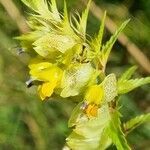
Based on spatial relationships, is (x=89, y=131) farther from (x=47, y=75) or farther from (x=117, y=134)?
(x=47, y=75)

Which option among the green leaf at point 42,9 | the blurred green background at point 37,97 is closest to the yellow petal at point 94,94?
the green leaf at point 42,9

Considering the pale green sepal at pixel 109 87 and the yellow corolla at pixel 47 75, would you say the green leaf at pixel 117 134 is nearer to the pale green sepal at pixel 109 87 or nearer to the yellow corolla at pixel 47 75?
the pale green sepal at pixel 109 87

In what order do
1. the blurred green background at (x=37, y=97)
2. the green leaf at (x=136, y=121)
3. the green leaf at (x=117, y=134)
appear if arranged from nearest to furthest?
the green leaf at (x=117, y=134) → the green leaf at (x=136, y=121) → the blurred green background at (x=37, y=97)

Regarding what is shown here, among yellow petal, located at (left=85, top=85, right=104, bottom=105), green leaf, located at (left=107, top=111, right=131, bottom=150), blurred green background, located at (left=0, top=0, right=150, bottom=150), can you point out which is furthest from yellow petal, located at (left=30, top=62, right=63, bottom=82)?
blurred green background, located at (left=0, top=0, right=150, bottom=150)

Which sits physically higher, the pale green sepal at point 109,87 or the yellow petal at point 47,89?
the pale green sepal at point 109,87

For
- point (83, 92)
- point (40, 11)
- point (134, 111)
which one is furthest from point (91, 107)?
point (134, 111)

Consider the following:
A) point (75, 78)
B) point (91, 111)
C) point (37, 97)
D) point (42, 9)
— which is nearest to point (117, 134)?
point (91, 111)
